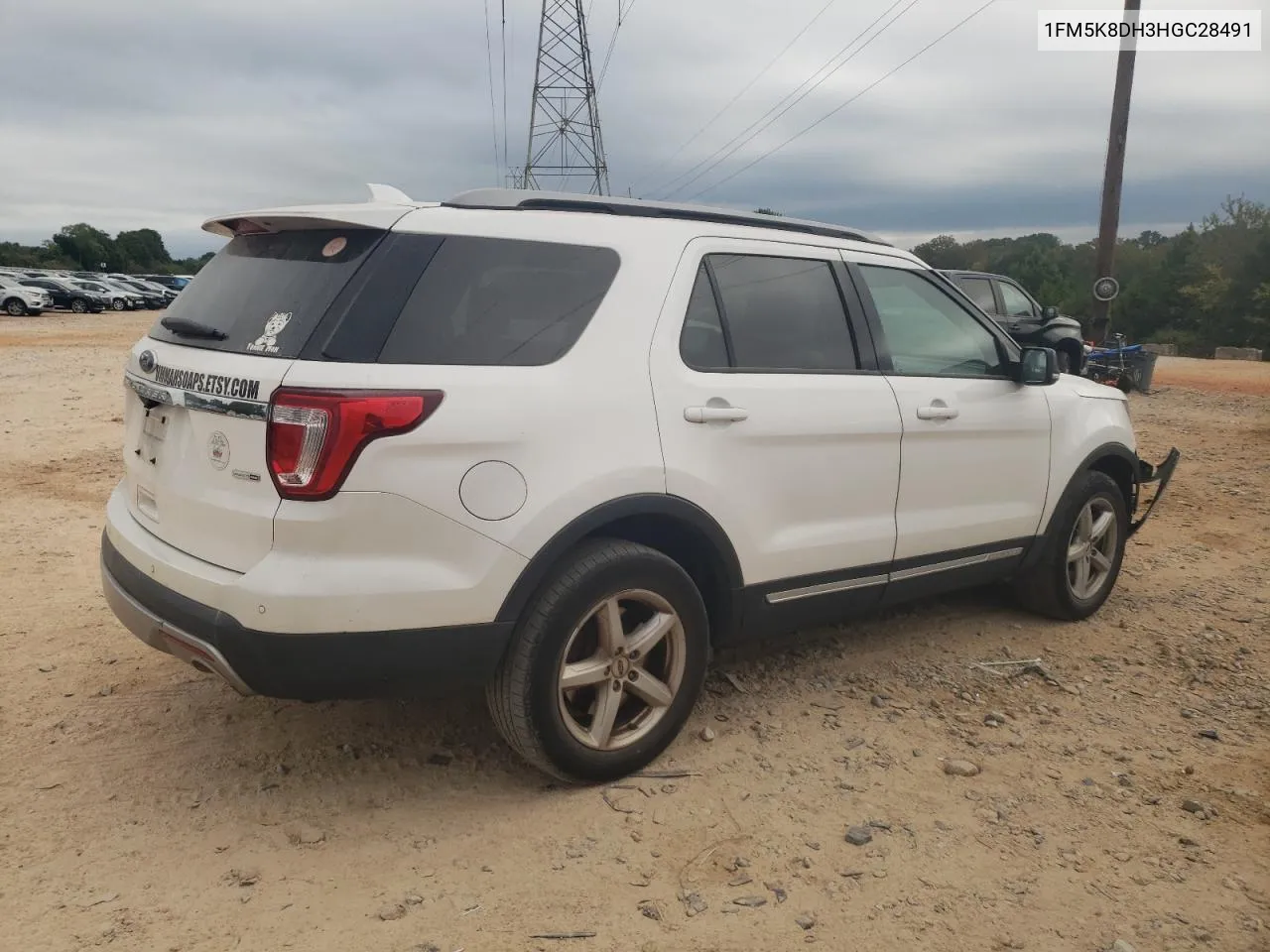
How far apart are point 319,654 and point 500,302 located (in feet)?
3.75

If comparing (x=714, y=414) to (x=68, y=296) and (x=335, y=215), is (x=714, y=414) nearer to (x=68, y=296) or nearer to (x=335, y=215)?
(x=335, y=215)

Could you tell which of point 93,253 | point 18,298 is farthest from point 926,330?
point 93,253

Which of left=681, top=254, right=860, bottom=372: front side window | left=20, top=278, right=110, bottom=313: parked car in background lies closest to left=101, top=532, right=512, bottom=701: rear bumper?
left=681, top=254, right=860, bottom=372: front side window

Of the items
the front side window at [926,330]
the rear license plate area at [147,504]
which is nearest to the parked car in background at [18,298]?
the rear license plate area at [147,504]

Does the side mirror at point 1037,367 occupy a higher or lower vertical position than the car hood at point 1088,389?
higher

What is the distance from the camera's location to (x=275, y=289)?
2928 millimetres

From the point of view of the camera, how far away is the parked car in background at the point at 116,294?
147 ft

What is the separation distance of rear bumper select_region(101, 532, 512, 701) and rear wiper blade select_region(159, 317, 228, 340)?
768 millimetres

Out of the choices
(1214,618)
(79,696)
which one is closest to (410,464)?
(79,696)

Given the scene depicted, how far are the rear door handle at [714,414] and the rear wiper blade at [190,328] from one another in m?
1.47

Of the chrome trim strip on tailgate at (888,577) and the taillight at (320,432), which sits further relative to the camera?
the chrome trim strip on tailgate at (888,577)

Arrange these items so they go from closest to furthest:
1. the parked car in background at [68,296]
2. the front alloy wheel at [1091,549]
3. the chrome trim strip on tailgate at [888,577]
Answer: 1. the chrome trim strip on tailgate at [888,577]
2. the front alloy wheel at [1091,549]
3. the parked car in background at [68,296]

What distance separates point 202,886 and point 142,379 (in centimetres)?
159

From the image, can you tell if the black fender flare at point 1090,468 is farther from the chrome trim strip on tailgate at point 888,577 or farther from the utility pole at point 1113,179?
the utility pole at point 1113,179
